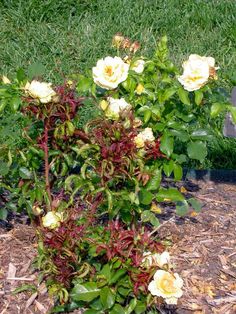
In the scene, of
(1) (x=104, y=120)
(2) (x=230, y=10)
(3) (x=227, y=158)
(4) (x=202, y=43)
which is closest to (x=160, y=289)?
(1) (x=104, y=120)

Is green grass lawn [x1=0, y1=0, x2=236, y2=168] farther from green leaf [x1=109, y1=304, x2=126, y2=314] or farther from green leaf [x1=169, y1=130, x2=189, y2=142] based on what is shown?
green leaf [x1=109, y1=304, x2=126, y2=314]

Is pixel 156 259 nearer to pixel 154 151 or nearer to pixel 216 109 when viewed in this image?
pixel 154 151

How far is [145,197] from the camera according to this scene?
3.15 meters

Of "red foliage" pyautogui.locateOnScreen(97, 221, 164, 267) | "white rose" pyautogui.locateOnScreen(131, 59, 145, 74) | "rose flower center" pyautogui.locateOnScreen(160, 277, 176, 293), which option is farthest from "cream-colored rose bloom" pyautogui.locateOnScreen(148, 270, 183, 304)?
"white rose" pyautogui.locateOnScreen(131, 59, 145, 74)

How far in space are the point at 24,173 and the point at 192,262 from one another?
2.70 ft

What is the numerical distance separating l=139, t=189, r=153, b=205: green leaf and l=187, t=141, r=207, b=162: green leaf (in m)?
0.27

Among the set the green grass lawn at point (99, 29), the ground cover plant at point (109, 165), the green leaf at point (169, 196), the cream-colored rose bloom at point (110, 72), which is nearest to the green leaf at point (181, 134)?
the ground cover plant at point (109, 165)

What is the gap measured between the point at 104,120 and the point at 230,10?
4124 mm

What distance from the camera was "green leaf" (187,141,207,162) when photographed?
3.29 metres

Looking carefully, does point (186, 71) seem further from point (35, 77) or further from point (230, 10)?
point (230, 10)

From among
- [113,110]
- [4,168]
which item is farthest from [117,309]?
[4,168]

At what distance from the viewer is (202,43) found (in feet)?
21.1

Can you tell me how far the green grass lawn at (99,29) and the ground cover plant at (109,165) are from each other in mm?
2621

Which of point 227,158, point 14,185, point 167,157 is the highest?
point 167,157
